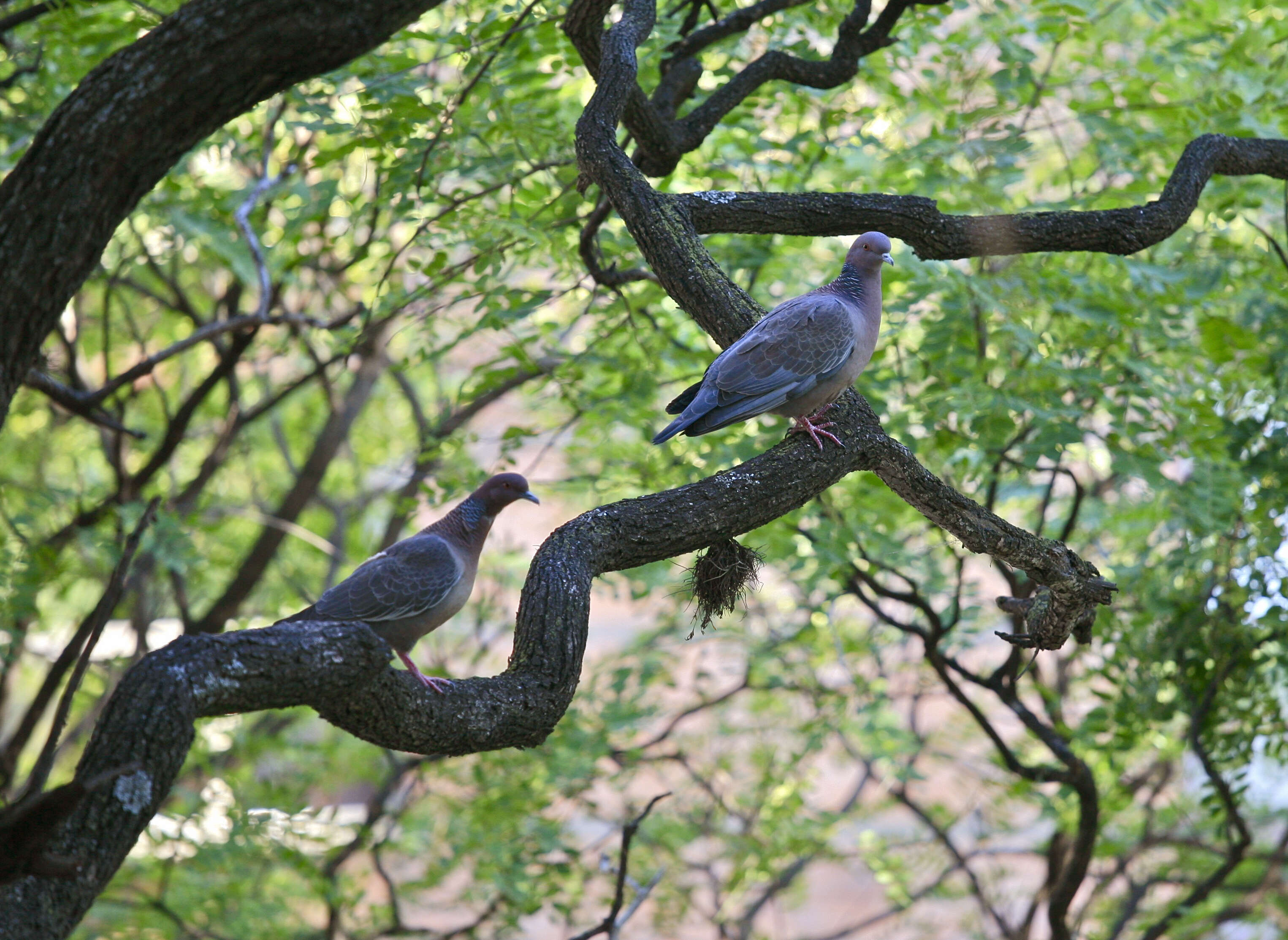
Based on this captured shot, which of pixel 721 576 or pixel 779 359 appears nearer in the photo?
pixel 721 576

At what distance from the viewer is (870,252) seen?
3697 mm

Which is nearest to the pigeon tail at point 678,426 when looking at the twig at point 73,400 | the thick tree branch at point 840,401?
the thick tree branch at point 840,401

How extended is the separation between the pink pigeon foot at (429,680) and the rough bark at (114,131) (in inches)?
41.5

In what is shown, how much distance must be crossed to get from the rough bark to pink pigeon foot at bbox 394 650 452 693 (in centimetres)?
105

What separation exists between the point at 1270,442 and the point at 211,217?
19.0ft

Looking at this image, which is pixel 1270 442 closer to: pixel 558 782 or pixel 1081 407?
pixel 1081 407

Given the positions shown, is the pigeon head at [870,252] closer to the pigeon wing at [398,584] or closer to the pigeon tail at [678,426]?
the pigeon tail at [678,426]

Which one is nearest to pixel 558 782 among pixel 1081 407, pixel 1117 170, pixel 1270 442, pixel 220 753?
pixel 220 753

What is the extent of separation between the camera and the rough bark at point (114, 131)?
2283 mm

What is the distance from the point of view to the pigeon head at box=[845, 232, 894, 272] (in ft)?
12.1

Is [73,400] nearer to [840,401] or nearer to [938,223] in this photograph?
[840,401]

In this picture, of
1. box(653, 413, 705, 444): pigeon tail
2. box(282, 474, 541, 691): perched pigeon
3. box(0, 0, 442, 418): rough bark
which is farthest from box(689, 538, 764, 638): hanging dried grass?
box(0, 0, 442, 418): rough bark

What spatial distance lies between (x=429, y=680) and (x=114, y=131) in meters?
1.39

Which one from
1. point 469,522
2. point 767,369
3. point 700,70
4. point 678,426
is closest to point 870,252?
point 767,369
